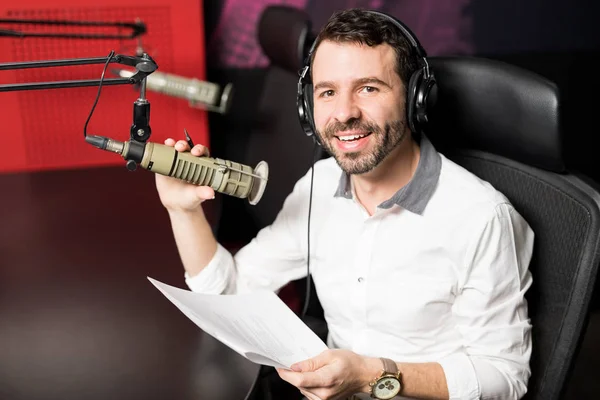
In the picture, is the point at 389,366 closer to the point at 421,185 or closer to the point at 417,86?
the point at 421,185

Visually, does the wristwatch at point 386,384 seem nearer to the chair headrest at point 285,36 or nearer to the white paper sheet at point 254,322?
the white paper sheet at point 254,322

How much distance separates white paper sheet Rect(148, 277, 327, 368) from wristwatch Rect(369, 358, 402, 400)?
0.33 feet

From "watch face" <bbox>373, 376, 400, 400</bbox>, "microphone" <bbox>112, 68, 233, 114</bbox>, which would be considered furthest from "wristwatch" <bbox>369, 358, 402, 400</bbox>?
"microphone" <bbox>112, 68, 233, 114</bbox>

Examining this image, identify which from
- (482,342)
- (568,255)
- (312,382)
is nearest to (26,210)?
(312,382)

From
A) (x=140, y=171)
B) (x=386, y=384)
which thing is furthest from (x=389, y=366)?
(x=140, y=171)

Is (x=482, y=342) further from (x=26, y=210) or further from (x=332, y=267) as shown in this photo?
(x=26, y=210)

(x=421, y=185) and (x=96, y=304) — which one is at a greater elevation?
(x=421, y=185)

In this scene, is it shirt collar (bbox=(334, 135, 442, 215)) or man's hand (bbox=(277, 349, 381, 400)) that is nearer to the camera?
man's hand (bbox=(277, 349, 381, 400))

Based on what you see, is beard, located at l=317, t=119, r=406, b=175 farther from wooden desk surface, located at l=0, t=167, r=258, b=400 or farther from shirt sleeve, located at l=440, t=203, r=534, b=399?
wooden desk surface, located at l=0, t=167, r=258, b=400

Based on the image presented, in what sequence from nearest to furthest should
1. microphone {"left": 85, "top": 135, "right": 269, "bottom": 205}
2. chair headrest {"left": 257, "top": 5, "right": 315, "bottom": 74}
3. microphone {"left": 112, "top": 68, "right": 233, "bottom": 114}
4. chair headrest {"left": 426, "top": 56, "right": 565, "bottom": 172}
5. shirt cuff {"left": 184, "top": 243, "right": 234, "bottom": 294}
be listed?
microphone {"left": 85, "top": 135, "right": 269, "bottom": 205} < chair headrest {"left": 426, "top": 56, "right": 565, "bottom": 172} < shirt cuff {"left": 184, "top": 243, "right": 234, "bottom": 294} < chair headrest {"left": 257, "top": 5, "right": 315, "bottom": 74} < microphone {"left": 112, "top": 68, "right": 233, "bottom": 114}

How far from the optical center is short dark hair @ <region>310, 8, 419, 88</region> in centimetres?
112

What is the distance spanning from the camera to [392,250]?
3.87ft

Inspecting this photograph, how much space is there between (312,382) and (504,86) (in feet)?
1.79

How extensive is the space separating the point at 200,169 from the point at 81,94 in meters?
0.78
